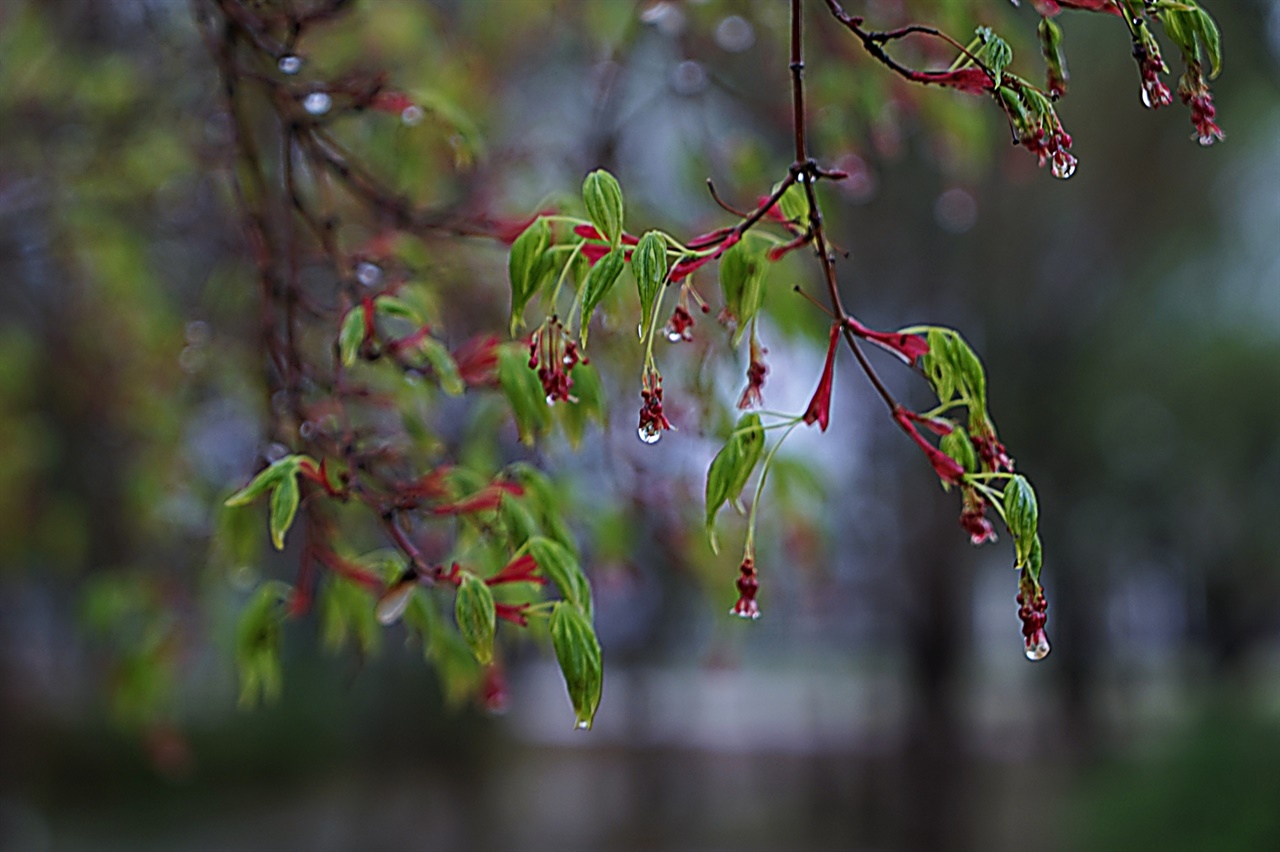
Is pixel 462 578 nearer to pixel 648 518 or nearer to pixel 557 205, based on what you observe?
pixel 557 205

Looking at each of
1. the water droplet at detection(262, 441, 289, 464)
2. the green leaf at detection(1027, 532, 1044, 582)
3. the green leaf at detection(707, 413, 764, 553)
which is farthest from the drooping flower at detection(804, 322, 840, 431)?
the water droplet at detection(262, 441, 289, 464)

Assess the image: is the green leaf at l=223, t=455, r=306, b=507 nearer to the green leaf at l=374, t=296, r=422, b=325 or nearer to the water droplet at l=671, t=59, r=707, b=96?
the green leaf at l=374, t=296, r=422, b=325

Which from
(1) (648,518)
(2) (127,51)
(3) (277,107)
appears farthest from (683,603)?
(3) (277,107)

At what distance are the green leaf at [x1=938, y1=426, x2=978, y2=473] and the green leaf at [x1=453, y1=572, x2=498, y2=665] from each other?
0.31 m

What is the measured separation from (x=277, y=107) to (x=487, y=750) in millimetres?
4956

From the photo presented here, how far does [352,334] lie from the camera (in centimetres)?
82

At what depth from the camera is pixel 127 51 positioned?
2.79 metres

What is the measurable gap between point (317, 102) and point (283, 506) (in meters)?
0.55

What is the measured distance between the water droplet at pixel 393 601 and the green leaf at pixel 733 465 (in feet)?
0.90

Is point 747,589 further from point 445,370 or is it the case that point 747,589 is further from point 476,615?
point 445,370

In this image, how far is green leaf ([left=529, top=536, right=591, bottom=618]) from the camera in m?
0.70

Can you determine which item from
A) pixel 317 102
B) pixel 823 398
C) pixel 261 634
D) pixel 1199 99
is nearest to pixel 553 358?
pixel 823 398

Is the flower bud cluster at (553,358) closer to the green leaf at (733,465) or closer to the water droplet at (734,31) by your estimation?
the green leaf at (733,465)

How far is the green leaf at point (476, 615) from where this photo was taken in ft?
2.26
